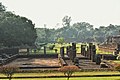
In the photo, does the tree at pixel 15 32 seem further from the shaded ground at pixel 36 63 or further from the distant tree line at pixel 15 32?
the shaded ground at pixel 36 63

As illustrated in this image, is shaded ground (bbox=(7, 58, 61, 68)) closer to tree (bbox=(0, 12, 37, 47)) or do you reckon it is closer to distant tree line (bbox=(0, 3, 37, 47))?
distant tree line (bbox=(0, 3, 37, 47))

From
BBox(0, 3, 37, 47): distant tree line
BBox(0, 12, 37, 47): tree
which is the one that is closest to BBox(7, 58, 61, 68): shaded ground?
BBox(0, 3, 37, 47): distant tree line

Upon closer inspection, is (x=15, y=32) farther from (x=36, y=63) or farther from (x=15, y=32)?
(x=36, y=63)

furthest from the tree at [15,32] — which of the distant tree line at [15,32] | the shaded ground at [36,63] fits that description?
the shaded ground at [36,63]

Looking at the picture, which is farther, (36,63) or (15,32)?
(15,32)

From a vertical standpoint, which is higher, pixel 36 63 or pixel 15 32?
pixel 15 32

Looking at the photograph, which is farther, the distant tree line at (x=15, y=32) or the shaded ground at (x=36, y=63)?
the distant tree line at (x=15, y=32)

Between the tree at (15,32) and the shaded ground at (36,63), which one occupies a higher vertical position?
the tree at (15,32)

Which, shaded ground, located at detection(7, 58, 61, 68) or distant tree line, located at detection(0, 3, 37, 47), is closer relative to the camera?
shaded ground, located at detection(7, 58, 61, 68)

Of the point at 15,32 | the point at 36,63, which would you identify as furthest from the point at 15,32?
the point at 36,63

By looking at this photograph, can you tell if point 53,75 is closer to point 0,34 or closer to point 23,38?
point 0,34

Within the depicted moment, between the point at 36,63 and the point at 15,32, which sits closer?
the point at 36,63

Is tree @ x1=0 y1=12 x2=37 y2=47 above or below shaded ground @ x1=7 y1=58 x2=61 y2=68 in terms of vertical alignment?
above

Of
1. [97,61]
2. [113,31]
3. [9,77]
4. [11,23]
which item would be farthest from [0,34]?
[113,31]
